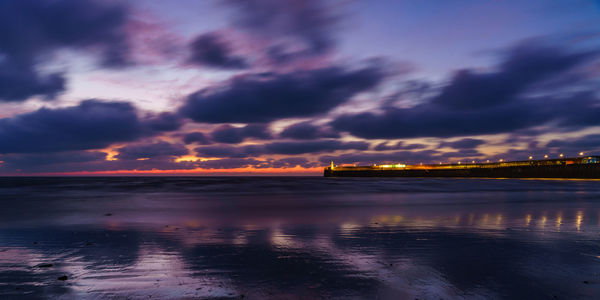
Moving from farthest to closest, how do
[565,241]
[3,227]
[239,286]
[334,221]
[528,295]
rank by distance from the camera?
[334,221] < [3,227] < [565,241] < [239,286] < [528,295]

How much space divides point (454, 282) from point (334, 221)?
991cm

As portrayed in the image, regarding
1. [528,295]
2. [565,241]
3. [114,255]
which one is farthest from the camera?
[565,241]

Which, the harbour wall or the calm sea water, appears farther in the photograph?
the harbour wall

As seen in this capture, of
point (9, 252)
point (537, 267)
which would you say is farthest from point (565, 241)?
point (9, 252)

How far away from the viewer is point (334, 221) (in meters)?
16.5

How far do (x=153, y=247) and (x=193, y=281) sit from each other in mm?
4098

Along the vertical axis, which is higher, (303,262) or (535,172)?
(303,262)

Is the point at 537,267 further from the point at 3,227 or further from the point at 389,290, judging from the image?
the point at 3,227

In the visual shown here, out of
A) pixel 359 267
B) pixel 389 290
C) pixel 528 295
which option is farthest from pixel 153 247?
pixel 528 295

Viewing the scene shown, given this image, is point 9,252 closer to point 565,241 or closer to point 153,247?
point 153,247

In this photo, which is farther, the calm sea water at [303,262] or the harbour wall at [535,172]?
the harbour wall at [535,172]

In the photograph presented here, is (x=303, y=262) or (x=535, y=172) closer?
(x=303, y=262)

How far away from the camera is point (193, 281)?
678cm

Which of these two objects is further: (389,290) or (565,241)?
(565,241)
